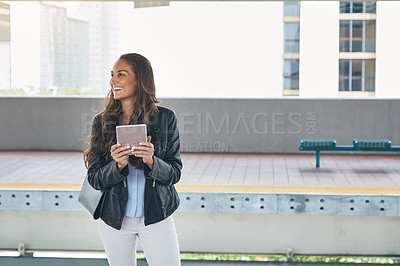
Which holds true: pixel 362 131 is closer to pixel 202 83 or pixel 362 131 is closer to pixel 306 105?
pixel 306 105

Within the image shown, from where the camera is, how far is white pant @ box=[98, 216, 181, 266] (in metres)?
2.51

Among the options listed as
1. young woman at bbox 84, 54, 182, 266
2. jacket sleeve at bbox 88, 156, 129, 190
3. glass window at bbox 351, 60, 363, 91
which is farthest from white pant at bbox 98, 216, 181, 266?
glass window at bbox 351, 60, 363, 91

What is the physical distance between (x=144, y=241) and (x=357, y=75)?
6258mm

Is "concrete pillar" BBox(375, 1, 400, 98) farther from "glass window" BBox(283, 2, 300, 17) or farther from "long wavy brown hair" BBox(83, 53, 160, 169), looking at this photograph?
"long wavy brown hair" BBox(83, 53, 160, 169)

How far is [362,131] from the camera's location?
7.76 meters

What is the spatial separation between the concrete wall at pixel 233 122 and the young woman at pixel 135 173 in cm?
528

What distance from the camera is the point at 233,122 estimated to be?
7883 millimetres

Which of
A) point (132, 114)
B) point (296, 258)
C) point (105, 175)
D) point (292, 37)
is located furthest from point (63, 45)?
point (105, 175)

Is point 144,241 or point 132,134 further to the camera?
point 144,241

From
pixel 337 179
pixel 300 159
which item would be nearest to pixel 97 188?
pixel 337 179

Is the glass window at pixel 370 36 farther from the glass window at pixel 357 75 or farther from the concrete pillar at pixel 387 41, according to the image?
the glass window at pixel 357 75

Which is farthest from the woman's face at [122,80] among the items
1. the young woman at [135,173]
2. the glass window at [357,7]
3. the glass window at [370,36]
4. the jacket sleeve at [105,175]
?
the glass window at [357,7]

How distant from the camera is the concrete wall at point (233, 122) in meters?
7.75

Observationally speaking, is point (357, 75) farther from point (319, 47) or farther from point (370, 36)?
point (319, 47)
